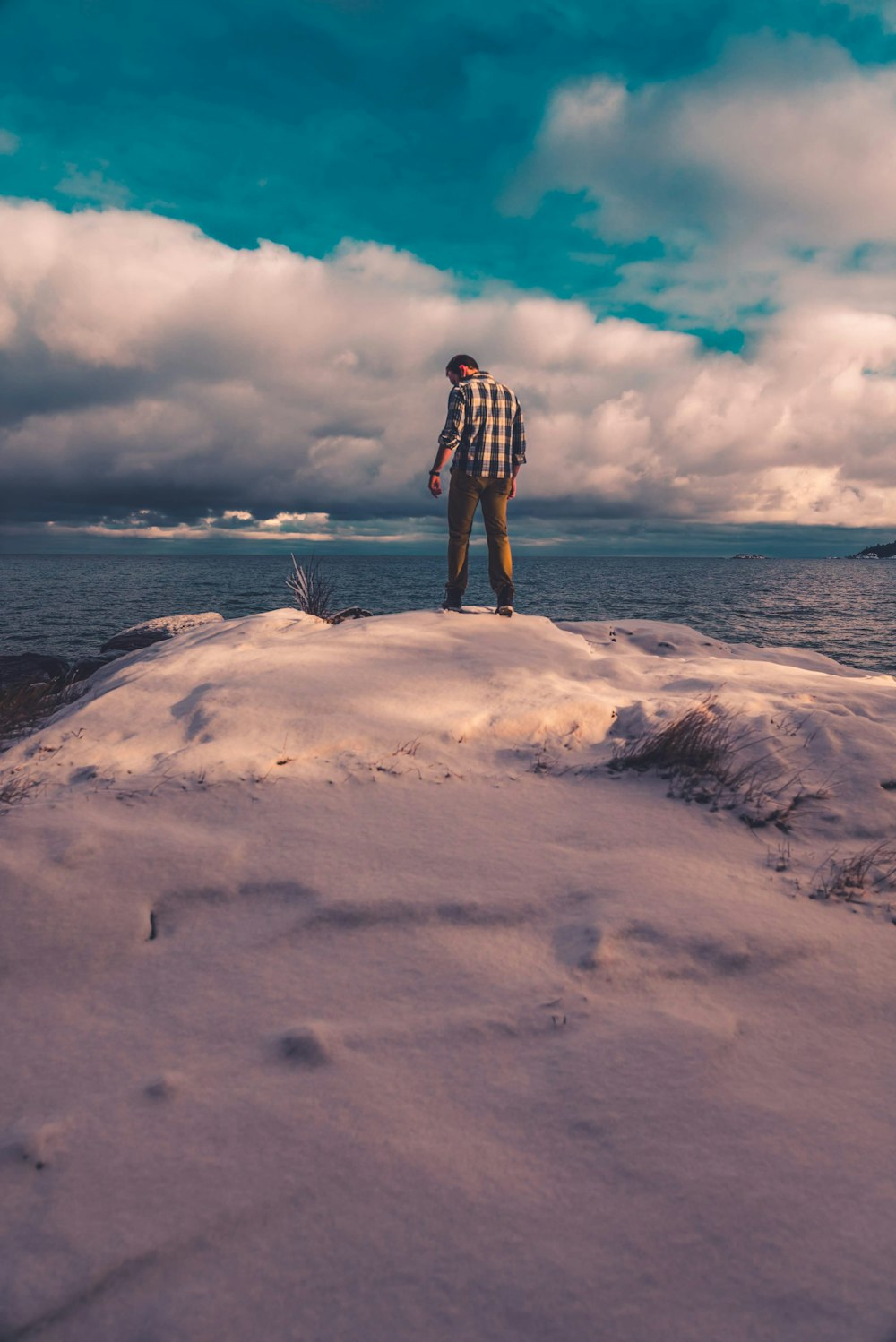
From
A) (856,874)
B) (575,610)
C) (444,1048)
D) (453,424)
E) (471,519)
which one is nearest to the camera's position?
(444,1048)

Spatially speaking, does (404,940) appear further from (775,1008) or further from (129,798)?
(129,798)

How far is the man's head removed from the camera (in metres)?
7.00

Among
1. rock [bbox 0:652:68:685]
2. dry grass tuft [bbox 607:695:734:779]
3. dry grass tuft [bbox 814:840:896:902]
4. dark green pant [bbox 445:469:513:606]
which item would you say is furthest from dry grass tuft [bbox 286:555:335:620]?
dry grass tuft [bbox 814:840:896:902]

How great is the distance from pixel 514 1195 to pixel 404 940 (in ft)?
3.07

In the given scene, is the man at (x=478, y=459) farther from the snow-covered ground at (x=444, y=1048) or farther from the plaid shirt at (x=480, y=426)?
the snow-covered ground at (x=444, y=1048)

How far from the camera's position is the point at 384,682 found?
462 centimetres

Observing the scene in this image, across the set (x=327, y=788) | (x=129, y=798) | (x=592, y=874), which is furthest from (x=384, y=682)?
(x=592, y=874)

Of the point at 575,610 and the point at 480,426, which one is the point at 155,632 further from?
the point at 575,610

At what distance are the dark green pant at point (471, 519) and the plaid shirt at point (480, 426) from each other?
125 mm

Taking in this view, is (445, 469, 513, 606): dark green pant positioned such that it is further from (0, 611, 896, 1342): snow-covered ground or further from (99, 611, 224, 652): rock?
(99, 611, 224, 652): rock

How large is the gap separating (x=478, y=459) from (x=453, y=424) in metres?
0.43

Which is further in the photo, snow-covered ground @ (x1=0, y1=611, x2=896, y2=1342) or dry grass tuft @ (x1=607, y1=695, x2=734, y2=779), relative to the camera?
dry grass tuft @ (x1=607, y1=695, x2=734, y2=779)

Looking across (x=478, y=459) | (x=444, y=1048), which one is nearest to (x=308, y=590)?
(x=478, y=459)

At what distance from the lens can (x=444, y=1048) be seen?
177 centimetres
